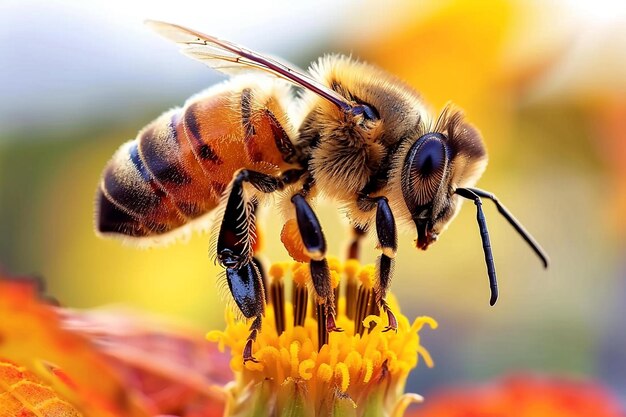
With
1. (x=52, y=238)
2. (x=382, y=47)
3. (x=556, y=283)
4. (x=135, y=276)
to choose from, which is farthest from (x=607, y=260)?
(x=52, y=238)

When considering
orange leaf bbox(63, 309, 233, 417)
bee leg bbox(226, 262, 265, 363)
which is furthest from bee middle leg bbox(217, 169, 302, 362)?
orange leaf bbox(63, 309, 233, 417)

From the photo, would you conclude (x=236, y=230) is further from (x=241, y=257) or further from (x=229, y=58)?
(x=229, y=58)

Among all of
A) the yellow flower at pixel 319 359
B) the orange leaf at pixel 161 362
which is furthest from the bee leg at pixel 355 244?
the orange leaf at pixel 161 362

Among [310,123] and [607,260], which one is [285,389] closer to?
[310,123]

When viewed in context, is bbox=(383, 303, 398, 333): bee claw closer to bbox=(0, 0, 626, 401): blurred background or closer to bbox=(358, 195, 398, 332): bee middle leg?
bbox=(358, 195, 398, 332): bee middle leg

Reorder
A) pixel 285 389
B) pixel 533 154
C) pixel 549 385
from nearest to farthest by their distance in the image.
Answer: pixel 285 389, pixel 549 385, pixel 533 154

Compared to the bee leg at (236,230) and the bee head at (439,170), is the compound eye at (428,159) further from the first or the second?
the bee leg at (236,230)
